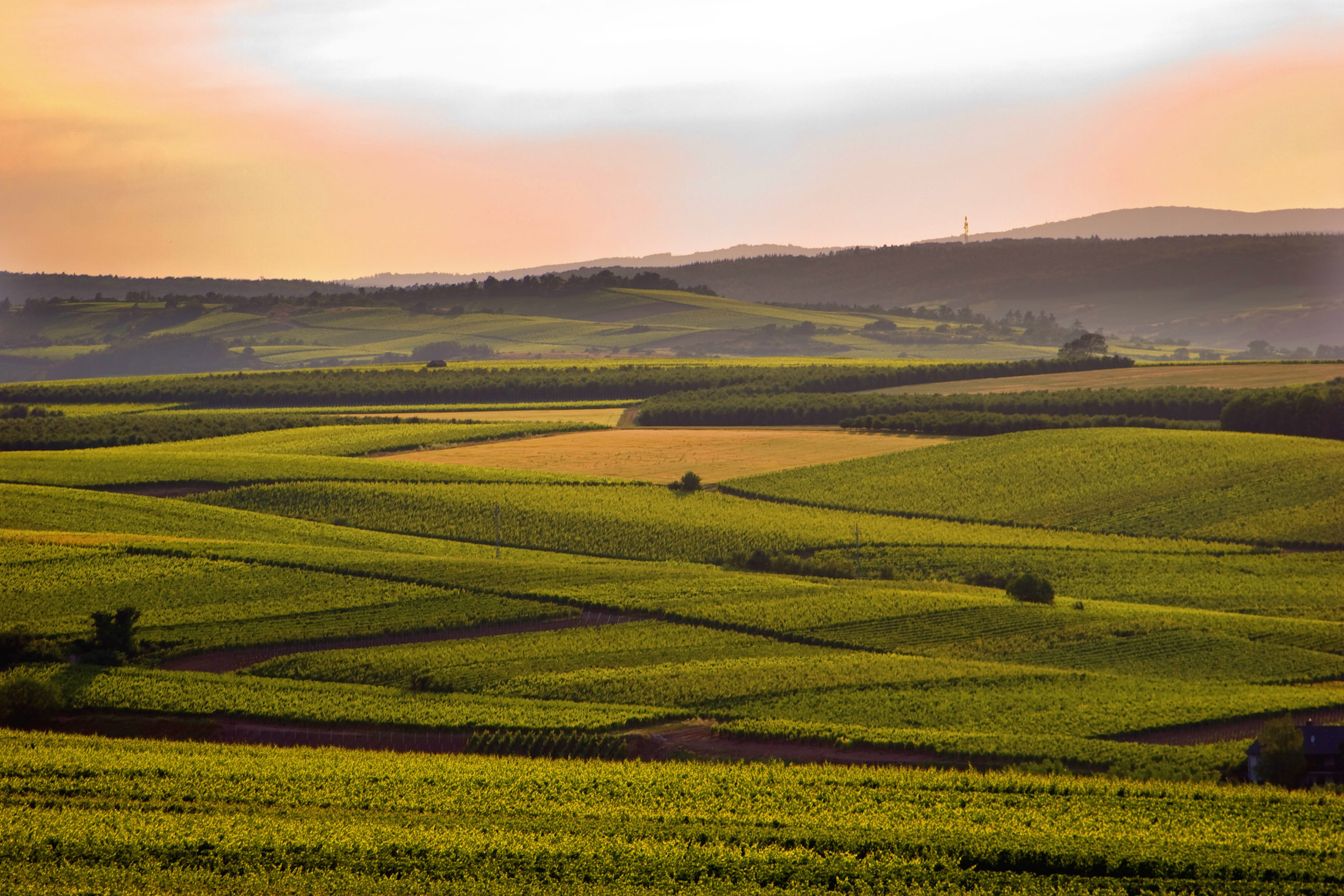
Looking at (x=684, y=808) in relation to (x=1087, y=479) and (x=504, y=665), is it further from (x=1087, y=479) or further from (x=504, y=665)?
(x=1087, y=479)

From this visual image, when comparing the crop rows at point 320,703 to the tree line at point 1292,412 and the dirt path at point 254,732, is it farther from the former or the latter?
the tree line at point 1292,412

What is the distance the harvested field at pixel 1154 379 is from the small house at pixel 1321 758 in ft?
284

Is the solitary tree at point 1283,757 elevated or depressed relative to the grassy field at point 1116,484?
depressed

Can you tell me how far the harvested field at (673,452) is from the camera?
318 feet

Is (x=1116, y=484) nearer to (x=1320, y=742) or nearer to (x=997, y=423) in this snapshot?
(x=997, y=423)

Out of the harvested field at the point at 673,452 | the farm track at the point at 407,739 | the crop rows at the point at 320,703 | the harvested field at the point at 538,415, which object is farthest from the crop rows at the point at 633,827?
the harvested field at the point at 538,415

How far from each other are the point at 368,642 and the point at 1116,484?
5400 centimetres

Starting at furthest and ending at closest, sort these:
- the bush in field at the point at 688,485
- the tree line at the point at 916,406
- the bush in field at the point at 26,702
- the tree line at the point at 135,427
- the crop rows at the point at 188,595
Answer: the tree line at the point at 916,406 < the tree line at the point at 135,427 < the bush in field at the point at 688,485 < the crop rows at the point at 188,595 < the bush in field at the point at 26,702

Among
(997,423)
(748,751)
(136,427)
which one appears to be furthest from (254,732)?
(136,427)

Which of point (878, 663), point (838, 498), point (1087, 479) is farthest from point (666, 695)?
point (1087, 479)

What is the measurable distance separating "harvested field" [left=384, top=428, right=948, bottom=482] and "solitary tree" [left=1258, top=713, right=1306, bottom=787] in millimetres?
A: 56006

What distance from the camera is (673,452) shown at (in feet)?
341

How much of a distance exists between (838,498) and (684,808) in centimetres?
5259

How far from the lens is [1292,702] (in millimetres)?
46219
